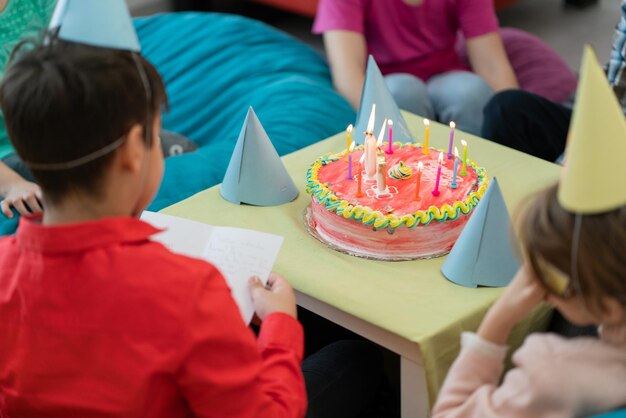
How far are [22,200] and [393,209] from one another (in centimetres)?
84

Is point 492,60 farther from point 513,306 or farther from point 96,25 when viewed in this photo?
point 96,25

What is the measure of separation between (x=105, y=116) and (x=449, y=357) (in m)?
0.61

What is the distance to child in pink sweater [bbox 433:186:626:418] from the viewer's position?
2.85 feet

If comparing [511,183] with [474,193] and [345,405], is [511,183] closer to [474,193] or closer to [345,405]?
[474,193]

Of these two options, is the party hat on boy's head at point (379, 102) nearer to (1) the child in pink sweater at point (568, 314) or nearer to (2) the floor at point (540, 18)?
(1) the child in pink sweater at point (568, 314)

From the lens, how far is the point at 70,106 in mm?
892

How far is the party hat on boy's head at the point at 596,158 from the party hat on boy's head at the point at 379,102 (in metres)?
0.85

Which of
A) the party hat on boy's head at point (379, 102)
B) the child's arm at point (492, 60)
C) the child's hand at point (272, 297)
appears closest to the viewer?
the child's hand at point (272, 297)

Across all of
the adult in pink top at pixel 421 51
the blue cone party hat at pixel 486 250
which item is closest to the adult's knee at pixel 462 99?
the adult in pink top at pixel 421 51

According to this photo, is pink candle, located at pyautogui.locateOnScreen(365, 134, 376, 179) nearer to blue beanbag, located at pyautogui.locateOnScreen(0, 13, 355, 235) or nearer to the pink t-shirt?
blue beanbag, located at pyautogui.locateOnScreen(0, 13, 355, 235)

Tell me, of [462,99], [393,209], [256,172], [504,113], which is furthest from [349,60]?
[393,209]

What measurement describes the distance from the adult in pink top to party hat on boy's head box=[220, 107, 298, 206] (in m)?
0.86

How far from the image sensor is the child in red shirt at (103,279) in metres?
0.91

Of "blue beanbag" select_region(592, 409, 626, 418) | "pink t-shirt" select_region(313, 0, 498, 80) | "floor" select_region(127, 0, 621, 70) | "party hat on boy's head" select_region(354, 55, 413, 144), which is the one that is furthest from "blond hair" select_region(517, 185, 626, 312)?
"floor" select_region(127, 0, 621, 70)
